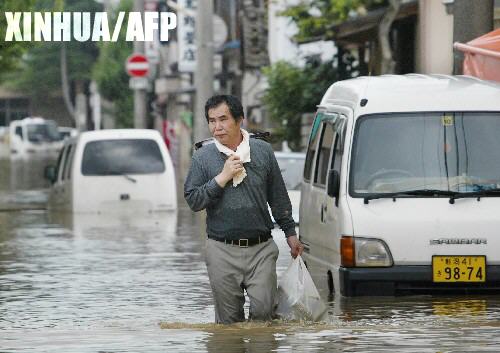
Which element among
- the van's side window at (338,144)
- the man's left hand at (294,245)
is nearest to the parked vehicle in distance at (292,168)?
the van's side window at (338,144)

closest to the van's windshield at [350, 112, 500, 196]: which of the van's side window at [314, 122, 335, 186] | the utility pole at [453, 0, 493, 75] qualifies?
the van's side window at [314, 122, 335, 186]

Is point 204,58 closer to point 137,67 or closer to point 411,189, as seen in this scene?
point 137,67

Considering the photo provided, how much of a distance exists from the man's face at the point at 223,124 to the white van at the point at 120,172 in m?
16.8

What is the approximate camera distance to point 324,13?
116 feet

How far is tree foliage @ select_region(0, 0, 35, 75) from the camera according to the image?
39.2m

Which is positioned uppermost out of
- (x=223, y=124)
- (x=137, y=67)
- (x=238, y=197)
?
(x=137, y=67)

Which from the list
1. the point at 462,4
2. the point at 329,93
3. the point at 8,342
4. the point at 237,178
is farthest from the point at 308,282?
the point at 462,4

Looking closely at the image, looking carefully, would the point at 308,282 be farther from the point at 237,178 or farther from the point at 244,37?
the point at 244,37

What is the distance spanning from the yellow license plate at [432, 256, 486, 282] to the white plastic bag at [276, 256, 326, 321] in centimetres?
246

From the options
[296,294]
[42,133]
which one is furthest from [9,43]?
[42,133]

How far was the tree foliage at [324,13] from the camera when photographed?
3316cm

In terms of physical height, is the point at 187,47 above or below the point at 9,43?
above

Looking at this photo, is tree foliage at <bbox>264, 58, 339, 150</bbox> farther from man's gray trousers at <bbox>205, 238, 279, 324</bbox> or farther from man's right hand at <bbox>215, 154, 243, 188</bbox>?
man's right hand at <bbox>215, 154, 243, 188</bbox>

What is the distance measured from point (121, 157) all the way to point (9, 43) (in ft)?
41.3
